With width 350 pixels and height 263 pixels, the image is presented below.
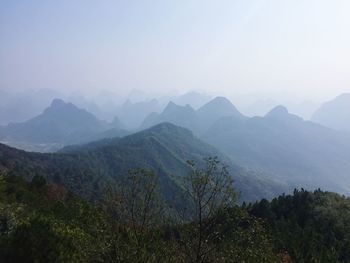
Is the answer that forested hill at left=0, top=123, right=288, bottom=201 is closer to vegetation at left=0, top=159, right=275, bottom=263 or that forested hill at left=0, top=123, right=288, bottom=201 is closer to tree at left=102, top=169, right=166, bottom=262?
vegetation at left=0, top=159, right=275, bottom=263

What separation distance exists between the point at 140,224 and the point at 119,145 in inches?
7122

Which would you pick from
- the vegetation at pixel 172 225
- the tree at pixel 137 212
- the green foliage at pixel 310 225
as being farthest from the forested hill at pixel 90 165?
the tree at pixel 137 212

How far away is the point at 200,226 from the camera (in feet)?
45.9

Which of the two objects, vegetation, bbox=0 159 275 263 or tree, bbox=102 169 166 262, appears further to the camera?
tree, bbox=102 169 166 262

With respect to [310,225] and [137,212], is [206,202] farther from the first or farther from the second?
[310,225]

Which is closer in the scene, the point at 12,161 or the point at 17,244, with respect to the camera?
the point at 17,244

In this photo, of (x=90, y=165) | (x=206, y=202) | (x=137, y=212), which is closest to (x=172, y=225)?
(x=137, y=212)

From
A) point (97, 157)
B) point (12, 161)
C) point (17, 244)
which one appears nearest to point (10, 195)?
point (17, 244)

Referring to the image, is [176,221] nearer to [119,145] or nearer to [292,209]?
[292,209]

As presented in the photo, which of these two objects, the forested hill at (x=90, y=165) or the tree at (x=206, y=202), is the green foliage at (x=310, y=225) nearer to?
the tree at (x=206, y=202)

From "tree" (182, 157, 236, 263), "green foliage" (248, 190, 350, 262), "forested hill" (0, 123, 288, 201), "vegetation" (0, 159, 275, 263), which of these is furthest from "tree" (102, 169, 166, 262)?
"forested hill" (0, 123, 288, 201)

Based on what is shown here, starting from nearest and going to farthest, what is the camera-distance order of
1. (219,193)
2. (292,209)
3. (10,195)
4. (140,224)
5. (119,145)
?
(219,193) → (140,224) → (10,195) → (292,209) → (119,145)

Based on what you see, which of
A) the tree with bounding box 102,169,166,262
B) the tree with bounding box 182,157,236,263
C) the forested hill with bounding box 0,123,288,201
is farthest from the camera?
the forested hill with bounding box 0,123,288,201

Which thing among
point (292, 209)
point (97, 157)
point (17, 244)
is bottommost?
point (97, 157)
